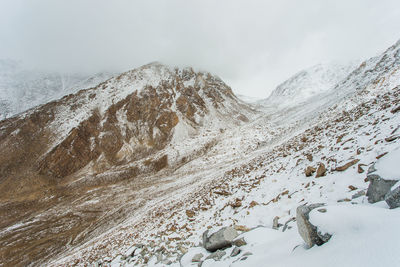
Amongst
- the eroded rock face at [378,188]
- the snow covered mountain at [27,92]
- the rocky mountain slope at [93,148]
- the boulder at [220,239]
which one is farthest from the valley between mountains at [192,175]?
the snow covered mountain at [27,92]

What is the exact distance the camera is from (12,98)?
6742 inches

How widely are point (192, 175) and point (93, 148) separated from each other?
5038cm

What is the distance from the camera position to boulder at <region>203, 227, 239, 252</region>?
6547 millimetres

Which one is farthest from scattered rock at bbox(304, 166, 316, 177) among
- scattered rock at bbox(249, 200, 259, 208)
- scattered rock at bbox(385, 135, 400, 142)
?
scattered rock at bbox(385, 135, 400, 142)

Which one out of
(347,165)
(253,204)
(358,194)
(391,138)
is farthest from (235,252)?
(391,138)

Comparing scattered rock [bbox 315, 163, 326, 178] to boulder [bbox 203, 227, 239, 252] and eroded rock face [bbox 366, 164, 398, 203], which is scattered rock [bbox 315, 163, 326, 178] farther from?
boulder [bbox 203, 227, 239, 252]

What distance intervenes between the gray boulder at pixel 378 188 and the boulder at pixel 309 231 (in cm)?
140

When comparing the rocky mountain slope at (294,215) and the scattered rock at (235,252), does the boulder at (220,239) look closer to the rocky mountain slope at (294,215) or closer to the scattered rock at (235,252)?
the rocky mountain slope at (294,215)

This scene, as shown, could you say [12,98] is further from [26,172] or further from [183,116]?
[183,116]

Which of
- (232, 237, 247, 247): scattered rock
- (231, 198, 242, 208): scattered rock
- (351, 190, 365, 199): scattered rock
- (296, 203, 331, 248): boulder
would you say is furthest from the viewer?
(231, 198, 242, 208): scattered rock

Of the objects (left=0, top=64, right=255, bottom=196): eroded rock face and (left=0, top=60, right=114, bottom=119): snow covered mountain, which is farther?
(left=0, top=60, right=114, bottom=119): snow covered mountain

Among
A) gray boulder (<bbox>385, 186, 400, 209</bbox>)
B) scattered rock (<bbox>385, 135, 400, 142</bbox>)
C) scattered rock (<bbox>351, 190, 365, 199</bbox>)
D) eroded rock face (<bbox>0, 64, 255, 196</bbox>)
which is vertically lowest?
scattered rock (<bbox>351, 190, 365, 199</bbox>)

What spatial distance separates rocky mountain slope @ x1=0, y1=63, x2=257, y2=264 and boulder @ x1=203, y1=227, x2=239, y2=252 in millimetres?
29195

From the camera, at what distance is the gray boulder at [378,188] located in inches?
167
